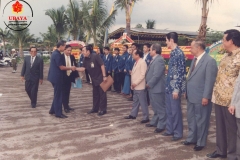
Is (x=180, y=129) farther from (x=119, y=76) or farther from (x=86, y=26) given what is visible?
(x=86, y=26)

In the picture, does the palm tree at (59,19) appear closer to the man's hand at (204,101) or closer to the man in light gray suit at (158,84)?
the man in light gray suit at (158,84)

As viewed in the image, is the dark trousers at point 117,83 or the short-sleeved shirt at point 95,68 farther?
the dark trousers at point 117,83

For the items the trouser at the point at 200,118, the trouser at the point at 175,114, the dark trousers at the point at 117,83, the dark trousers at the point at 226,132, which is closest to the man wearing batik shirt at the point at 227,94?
the dark trousers at the point at 226,132

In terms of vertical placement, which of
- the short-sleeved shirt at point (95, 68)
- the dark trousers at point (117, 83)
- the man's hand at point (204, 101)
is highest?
the short-sleeved shirt at point (95, 68)

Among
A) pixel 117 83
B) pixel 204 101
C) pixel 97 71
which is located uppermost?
pixel 97 71

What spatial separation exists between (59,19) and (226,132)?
25545 millimetres

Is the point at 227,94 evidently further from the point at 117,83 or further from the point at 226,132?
the point at 117,83

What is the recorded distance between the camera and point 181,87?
498 centimetres

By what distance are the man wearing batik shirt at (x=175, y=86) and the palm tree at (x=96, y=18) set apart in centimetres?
1765

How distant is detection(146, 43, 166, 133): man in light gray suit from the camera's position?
5.62 metres

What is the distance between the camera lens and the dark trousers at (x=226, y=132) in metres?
4.08

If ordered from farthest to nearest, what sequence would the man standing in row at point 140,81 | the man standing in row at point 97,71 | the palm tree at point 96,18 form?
the palm tree at point 96,18 → the man standing in row at point 97,71 → the man standing in row at point 140,81

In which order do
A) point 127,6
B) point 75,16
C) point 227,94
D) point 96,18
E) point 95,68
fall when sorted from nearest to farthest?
point 227,94 < point 95,68 < point 127,6 < point 96,18 < point 75,16

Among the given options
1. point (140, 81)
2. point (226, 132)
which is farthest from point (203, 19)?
point (226, 132)
